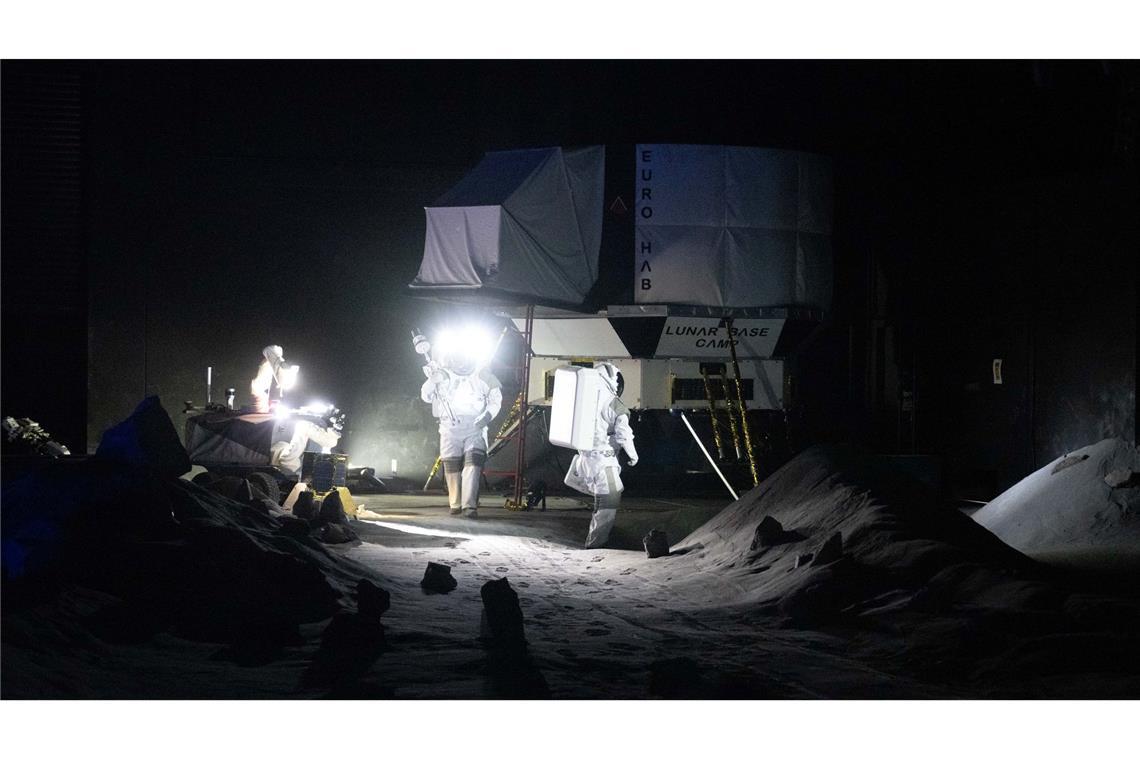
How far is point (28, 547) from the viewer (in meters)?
7.18

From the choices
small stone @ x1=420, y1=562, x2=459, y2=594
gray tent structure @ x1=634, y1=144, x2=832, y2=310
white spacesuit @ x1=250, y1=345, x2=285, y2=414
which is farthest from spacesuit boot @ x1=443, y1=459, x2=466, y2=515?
small stone @ x1=420, y1=562, x2=459, y2=594

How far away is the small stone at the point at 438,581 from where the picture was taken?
979 centimetres

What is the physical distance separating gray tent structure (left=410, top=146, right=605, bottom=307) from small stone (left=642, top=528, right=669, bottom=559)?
540 cm

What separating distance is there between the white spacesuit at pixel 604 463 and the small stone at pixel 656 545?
41.2 inches

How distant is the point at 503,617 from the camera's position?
7.78 m

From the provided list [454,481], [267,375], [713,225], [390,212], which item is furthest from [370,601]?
[390,212]

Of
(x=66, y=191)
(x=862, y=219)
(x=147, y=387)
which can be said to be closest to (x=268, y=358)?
(x=147, y=387)

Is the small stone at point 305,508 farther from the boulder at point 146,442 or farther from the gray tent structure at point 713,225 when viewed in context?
the gray tent structure at point 713,225

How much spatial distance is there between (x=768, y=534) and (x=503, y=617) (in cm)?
411

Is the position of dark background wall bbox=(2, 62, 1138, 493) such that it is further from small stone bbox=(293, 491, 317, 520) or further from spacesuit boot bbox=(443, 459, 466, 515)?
small stone bbox=(293, 491, 317, 520)

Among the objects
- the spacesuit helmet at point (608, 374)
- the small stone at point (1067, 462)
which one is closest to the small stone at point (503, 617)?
the spacesuit helmet at point (608, 374)

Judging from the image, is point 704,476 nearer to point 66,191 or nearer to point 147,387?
point 147,387

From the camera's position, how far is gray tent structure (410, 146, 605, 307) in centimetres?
1623

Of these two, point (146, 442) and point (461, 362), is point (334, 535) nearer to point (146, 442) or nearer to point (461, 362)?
point (146, 442)
